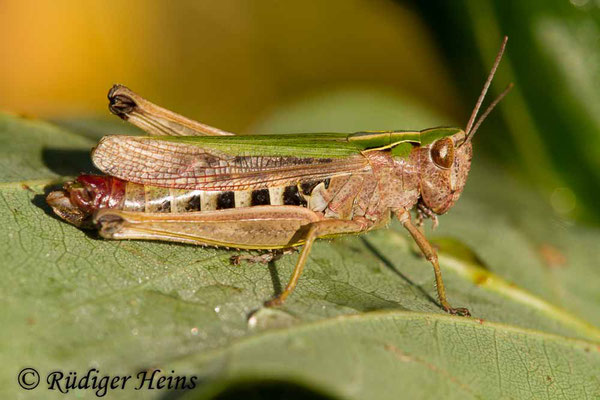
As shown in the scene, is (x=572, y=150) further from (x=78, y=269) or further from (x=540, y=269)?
(x=78, y=269)

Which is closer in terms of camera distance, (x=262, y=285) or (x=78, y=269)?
(x=78, y=269)

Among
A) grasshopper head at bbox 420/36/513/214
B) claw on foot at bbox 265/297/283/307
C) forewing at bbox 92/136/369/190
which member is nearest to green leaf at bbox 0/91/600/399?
claw on foot at bbox 265/297/283/307

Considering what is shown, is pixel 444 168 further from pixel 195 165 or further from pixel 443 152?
pixel 195 165

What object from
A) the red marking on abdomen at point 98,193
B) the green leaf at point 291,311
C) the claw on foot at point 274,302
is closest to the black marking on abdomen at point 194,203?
the green leaf at point 291,311

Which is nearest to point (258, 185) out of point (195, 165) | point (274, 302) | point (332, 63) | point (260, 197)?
point (260, 197)

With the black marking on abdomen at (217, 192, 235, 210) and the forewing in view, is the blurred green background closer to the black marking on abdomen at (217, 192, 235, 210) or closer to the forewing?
the forewing

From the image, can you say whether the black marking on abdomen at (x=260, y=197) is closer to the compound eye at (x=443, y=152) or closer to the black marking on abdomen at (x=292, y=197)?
the black marking on abdomen at (x=292, y=197)

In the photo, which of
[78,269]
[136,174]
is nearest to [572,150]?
[136,174]
